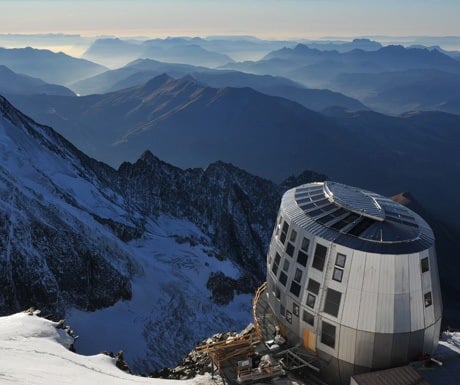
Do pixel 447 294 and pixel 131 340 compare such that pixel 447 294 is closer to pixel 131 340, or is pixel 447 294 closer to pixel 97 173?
pixel 131 340

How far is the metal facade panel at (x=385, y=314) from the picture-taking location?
94.0 ft

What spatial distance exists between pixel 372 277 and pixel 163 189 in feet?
368

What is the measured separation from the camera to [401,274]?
28.6 meters

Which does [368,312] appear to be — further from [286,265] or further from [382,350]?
[286,265]

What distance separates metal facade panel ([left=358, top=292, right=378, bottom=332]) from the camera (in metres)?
28.8

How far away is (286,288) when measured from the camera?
3303 cm

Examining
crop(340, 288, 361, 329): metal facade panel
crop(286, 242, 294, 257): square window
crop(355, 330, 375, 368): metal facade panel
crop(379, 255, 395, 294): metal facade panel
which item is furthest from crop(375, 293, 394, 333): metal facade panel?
crop(286, 242, 294, 257): square window

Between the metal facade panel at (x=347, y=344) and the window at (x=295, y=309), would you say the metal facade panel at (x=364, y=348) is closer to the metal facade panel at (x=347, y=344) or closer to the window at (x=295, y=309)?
the metal facade panel at (x=347, y=344)

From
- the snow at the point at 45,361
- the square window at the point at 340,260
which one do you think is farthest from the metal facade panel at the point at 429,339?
the snow at the point at 45,361

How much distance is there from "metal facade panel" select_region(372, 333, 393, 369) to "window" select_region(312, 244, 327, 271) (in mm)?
5731

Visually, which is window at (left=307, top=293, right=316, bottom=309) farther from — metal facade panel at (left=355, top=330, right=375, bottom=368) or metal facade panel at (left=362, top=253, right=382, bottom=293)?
metal facade panel at (left=362, top=253, right=382, bottom=293)

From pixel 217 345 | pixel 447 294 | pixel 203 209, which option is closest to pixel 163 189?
pixel 203 209

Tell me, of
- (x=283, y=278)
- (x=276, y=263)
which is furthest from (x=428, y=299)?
(x=276, y=263)

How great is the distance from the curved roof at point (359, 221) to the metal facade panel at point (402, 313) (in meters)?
3.08
